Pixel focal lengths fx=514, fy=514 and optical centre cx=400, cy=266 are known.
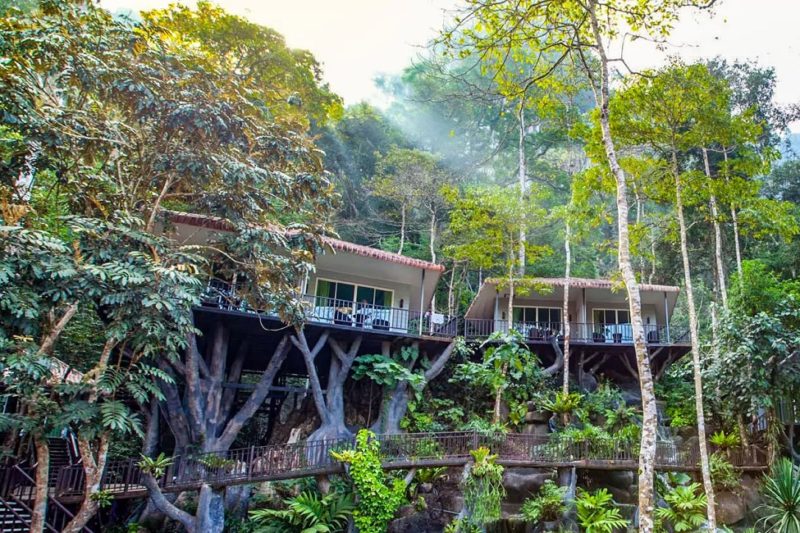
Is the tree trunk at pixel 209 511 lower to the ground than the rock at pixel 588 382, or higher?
lower

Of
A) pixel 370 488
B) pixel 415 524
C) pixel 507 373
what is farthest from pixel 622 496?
pixel 370 488

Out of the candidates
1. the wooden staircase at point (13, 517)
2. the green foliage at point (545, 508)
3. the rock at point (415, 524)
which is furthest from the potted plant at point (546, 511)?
the wooden staircase at point (13, 517)

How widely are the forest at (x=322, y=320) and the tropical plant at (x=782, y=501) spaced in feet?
0.16

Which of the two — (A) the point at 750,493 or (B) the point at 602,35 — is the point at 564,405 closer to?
(A) the point at 750,493

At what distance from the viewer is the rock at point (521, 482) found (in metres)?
13.4

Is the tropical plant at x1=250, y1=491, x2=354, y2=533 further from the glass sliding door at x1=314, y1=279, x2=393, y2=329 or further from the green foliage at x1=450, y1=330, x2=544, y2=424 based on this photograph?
the green foliage at x1=450, y1=330, x2=544, y2=424

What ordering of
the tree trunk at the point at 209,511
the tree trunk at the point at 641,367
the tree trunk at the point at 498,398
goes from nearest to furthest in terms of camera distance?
the tree trunk at the point at 641,367, the tree trunk at the point at 209,511, the tree trunk at the point at 498,398

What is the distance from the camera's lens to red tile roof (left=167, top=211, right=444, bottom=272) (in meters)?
11.9

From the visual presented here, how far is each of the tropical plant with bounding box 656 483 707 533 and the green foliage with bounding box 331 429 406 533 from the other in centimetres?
625

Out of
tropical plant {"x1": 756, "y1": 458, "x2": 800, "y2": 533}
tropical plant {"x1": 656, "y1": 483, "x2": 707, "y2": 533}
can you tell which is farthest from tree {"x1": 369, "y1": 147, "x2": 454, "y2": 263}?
tropical plant {"x1": 756, "y1": 458, "x2": 800, "y2": 533}

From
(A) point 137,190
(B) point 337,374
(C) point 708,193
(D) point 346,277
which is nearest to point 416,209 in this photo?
(D) point 346,277

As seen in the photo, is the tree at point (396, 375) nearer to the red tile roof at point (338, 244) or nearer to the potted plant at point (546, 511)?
the red tile roof at point (338, 244)

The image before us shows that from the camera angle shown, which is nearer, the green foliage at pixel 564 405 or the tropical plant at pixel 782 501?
the tropical plant at pixel 782 501

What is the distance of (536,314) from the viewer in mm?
21609
